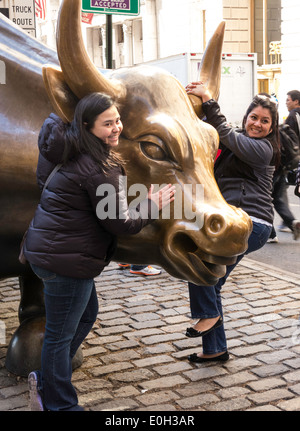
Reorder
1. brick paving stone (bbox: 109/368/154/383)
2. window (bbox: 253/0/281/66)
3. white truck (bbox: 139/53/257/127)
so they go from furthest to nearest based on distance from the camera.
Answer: window (bbox: 253/0/281/66) < white truck (bbox: 139/53/257/127) < brick paving stone (bbox: 109/368/154/383)

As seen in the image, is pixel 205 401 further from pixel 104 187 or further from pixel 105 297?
pixel 105 297

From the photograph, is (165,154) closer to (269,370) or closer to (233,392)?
(233,392)

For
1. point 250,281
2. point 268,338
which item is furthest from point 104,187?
point 250,281

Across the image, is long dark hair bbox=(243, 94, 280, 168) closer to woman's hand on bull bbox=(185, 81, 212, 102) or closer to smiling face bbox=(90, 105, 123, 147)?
woman's hand on bull bbox=(185, 81, 212, 102)

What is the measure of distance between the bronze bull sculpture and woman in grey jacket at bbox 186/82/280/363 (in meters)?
0.43

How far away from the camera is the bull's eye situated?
3365 mm

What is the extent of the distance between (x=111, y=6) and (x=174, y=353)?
4.83 metres

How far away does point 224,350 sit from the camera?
4.39m

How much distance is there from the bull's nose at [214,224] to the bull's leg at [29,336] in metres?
1.38

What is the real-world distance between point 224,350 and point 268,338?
56cm

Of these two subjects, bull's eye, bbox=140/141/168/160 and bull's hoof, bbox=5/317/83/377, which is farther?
bull's hoof, bbox=5/317/83/377

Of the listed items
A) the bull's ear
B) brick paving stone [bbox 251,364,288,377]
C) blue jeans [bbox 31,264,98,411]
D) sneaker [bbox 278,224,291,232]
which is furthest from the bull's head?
sneaker [bbox 278,224,291,232]

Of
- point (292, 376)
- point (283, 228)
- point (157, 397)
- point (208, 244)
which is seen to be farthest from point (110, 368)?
point (283, 228)

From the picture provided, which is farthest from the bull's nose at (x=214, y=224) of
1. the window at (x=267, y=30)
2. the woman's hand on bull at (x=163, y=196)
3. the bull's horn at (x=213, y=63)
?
the window at (x=267, y=30)
